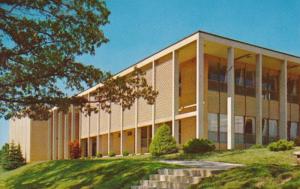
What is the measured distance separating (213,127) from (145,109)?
5.33m

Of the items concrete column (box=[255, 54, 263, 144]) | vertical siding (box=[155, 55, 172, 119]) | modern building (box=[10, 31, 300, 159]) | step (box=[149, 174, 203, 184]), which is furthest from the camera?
concrete column (box=[255, 54, 263, 144])

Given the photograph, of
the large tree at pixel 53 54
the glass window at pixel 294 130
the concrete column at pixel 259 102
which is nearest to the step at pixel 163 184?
the large tree at pixel 53 54

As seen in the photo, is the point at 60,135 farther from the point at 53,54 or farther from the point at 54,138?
the point at 53,54

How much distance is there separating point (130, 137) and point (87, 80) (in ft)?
73.8

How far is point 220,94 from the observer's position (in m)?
29.6

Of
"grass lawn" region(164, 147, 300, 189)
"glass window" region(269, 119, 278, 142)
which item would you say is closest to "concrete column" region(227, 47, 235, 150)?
"glass window" region(269, 119, 278, 142)

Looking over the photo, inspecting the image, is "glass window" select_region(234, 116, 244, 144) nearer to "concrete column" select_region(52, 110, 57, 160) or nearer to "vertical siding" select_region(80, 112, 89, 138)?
"vertical siding" select_region(80, 112, 89, 138)

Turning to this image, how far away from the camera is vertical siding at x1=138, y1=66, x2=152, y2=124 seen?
31027 mm

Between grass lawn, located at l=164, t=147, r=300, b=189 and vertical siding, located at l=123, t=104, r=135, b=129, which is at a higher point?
vertical siding, located at l=123, t=104, r=135, b=129

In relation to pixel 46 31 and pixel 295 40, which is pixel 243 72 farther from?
pixel 46 31

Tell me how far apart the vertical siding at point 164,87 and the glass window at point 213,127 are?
9.36 ft

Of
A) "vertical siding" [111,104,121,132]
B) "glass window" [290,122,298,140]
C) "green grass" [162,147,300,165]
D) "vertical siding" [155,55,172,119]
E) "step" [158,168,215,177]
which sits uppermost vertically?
"vertical siding" [155,55,172,119]

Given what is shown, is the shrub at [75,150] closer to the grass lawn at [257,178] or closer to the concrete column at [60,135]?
the concrete column at [60,135]

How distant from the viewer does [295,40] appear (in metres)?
28.6
